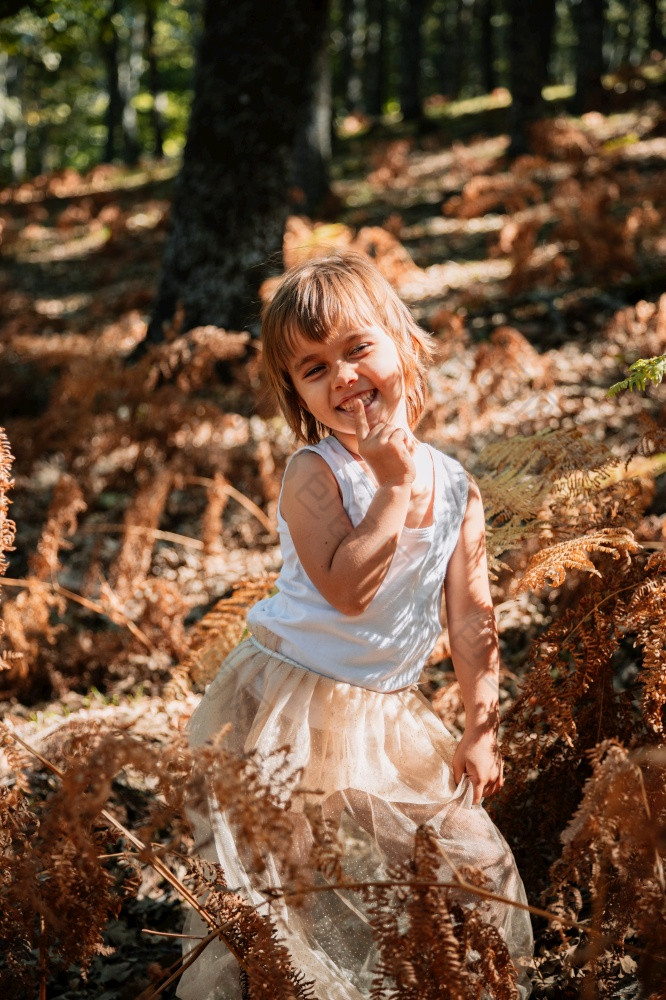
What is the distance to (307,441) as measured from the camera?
2557 mm

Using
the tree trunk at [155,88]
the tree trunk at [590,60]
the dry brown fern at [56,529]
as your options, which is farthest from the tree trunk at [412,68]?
the dry brown fern at [56,529]

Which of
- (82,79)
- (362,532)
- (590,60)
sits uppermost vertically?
(82,79)

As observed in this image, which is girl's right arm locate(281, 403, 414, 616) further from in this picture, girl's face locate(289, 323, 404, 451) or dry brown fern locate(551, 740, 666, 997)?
dry brown fern locate(551, 740, 666, 997)

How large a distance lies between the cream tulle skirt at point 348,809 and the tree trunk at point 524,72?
1285cm

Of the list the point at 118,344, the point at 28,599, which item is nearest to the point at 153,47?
the point at 118,344

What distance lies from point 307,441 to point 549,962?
5.54 feet

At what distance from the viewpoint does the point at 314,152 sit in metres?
12.7

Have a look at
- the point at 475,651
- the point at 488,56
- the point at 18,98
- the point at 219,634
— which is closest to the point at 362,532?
the point at 475,651

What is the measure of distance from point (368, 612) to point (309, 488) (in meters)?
0.36

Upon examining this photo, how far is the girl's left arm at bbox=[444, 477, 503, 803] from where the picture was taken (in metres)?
2.15

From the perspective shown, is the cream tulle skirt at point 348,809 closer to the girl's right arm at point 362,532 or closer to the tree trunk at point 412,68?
the girl's right arm at point 362,532

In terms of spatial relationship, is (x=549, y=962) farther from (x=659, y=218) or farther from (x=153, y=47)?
(x=153, y=47)

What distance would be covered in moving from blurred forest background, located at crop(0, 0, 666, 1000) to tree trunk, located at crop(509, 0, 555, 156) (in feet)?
0.52

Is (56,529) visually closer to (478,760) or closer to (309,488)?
(309,488)
